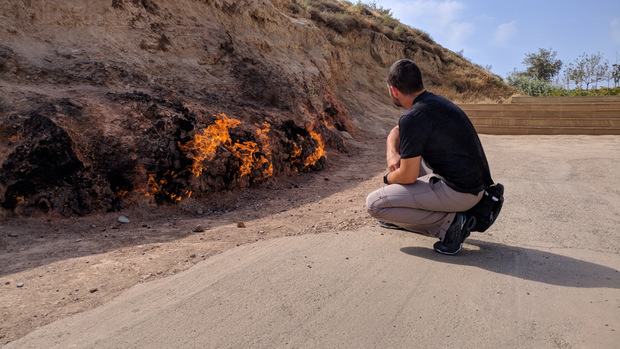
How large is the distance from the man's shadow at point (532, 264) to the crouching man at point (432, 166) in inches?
4.8

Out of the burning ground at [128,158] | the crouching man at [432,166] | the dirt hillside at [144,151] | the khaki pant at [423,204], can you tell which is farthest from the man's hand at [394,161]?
the burning ground at [128,158]

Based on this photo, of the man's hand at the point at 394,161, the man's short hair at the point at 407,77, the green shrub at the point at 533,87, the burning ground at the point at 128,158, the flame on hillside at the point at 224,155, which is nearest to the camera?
the man's short hair at the point at 407,77

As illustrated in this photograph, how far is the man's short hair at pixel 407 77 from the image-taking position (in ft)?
9.83

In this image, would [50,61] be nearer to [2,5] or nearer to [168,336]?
[2,5]

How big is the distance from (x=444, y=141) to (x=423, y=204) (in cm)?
46

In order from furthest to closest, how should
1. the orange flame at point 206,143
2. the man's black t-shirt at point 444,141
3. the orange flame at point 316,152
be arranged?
1. the orange flame at point 316,152
2. the orange flame at point 206,143
3. the man's black t-shirt at point 444,141

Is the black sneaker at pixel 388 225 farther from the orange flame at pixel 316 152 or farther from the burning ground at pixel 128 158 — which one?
the orange flame at pixel 316 152

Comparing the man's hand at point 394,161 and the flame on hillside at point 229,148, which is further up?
the man's hand at point 394,161

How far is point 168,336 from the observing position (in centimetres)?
207

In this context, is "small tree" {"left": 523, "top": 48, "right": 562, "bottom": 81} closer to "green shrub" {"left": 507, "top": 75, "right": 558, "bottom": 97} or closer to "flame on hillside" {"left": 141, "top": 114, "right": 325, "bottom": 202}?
"green shrub" {"left": 507, "top": 75, "right": 558, "bottom": 97}

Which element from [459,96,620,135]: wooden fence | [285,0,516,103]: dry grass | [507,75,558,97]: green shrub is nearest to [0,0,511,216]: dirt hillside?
[459,96,620,135]: wooden fence

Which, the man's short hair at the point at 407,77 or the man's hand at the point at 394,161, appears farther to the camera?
the man's hand at the point at 394,161

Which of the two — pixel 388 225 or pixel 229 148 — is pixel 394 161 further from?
pixel 229 148

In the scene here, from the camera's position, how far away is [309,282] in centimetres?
262
